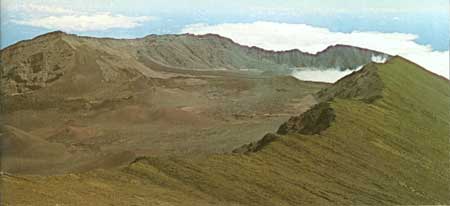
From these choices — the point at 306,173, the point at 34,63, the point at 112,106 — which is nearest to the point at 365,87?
the point at 306,173

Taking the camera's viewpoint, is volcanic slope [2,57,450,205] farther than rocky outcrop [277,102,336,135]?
No

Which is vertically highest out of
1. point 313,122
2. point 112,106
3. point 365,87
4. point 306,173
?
point 365,87

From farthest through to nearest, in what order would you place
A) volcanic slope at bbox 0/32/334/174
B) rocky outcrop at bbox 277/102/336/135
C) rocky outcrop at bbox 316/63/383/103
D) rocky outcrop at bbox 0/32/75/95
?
rocky outcrop at bbox 0/32/75/95 < volcanic slope at bbox 0/32/334/174 < rocky outcrop at bbox 316/63/383/103 < rocky outcrop at bbox 277/102/336/135

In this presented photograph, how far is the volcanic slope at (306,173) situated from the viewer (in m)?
27.4

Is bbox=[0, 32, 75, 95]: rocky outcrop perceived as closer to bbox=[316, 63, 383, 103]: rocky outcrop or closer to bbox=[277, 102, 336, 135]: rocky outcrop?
bbox=[316, 63, 383, 103]: rocky outcrop

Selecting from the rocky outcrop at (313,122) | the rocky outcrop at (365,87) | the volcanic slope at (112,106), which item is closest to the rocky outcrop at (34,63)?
the volcanic slope at (112,106)

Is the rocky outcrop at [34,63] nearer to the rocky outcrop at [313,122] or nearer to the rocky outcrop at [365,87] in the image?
the rocky outcrop at [365,87]

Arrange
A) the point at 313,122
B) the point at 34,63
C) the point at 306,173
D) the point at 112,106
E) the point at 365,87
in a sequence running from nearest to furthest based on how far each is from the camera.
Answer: the point at 306,173
the point at 313,122
the point at 365,87
the point at 112,106
the point at 34,63

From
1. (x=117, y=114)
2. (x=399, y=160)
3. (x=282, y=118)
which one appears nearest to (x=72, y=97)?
(x=117, y=114)

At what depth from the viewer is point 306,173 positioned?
37094 millimetres

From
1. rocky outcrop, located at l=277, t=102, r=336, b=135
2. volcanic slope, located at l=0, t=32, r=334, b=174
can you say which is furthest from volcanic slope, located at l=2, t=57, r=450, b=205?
volcanic slope, located at l=0, t=32, r=334, b=174

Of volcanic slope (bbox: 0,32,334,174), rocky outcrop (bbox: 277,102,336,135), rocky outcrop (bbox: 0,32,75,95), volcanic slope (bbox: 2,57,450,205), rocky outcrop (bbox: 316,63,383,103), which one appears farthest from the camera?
rocky outcrop (bbox: 0,32,75,95)

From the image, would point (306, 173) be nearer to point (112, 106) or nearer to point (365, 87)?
point (365, 87)

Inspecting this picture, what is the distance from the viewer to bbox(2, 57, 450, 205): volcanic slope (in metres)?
27.4
